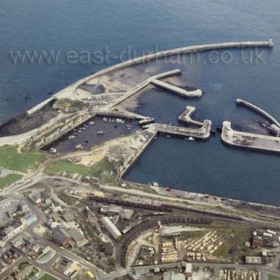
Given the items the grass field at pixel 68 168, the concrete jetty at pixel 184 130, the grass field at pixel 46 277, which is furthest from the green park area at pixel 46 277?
the concrete jetty at pixel 184 130

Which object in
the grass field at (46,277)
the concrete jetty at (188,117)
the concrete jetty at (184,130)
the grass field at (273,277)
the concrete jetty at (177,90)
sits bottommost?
the grass field at (273,277)

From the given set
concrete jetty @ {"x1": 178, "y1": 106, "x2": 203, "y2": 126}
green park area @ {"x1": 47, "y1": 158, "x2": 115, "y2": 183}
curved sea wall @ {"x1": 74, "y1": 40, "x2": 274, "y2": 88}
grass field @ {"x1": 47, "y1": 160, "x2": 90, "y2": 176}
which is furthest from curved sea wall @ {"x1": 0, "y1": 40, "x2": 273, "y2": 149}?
concrete jetty @ {"x1": 178, "y1": 106, "x2": 203, "y2": 126}

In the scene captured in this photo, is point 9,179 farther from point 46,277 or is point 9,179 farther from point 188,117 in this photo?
point 188,117

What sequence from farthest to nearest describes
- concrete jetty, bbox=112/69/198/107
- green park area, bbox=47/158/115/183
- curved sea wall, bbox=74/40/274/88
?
curved sea wall, bbox=74/40/274/88
concrete jetty, bbox=112/69/198/107
green park area, bbox=47/158/115/183

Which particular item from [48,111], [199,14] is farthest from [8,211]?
[199,14]

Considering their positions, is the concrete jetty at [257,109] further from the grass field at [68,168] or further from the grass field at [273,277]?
the grass field at [273,277]

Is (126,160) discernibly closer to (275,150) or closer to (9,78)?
(275,150)

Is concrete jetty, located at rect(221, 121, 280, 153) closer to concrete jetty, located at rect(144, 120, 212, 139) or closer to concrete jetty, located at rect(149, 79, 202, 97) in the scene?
concrete jetty, located at rect(144, 120, 212, 139)
